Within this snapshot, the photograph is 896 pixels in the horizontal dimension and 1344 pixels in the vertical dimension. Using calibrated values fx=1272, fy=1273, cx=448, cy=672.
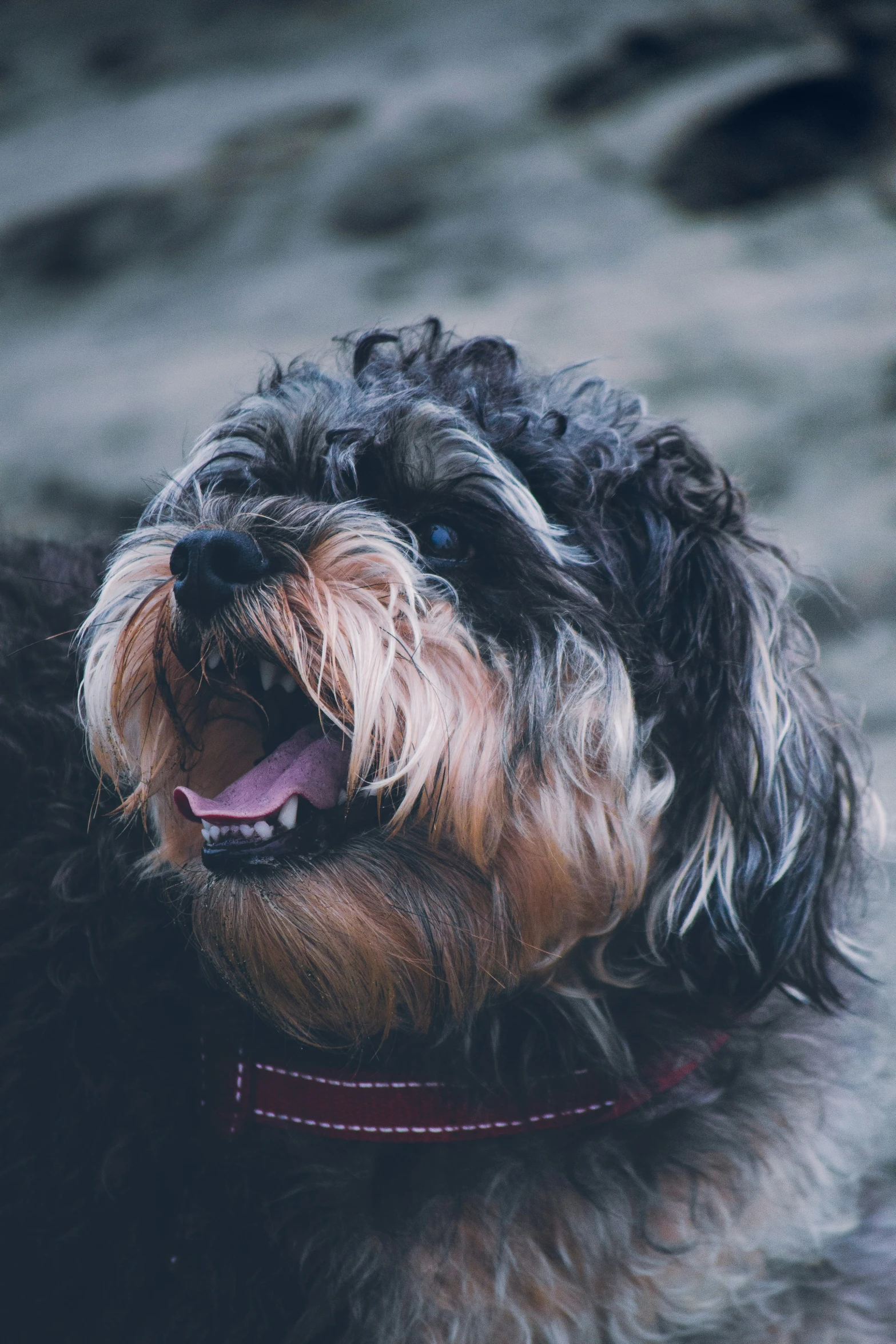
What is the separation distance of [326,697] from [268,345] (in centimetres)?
352

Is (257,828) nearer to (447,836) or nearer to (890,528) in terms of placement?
(447,836)

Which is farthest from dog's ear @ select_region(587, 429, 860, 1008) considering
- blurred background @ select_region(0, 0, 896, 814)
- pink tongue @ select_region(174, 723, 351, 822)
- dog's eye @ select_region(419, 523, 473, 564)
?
blurred background @ select_region(0, 0, 896, 814)

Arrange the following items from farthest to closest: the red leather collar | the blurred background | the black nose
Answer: the blurred background → the red leather collar → the black nose

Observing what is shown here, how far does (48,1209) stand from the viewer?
1.79 meters

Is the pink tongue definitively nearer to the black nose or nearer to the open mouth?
the open mouth

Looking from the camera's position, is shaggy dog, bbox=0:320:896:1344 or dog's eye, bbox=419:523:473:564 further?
dog's eye, bbox=419:523:473:564

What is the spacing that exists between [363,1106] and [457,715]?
607 millimetres

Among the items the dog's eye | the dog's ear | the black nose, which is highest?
the black nose

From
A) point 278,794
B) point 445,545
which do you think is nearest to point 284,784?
point 278,794

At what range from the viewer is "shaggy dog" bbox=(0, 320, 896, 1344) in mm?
1741

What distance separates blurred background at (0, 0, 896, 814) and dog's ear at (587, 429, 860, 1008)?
131cm

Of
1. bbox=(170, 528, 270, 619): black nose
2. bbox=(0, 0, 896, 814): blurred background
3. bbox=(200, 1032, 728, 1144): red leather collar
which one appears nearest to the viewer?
bbox=(170, 528, 270, 619): black nose

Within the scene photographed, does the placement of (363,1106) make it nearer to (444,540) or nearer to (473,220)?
(444,540)

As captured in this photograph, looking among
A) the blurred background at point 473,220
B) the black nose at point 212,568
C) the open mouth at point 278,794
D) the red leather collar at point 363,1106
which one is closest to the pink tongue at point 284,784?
the open mouth at point 278,794
